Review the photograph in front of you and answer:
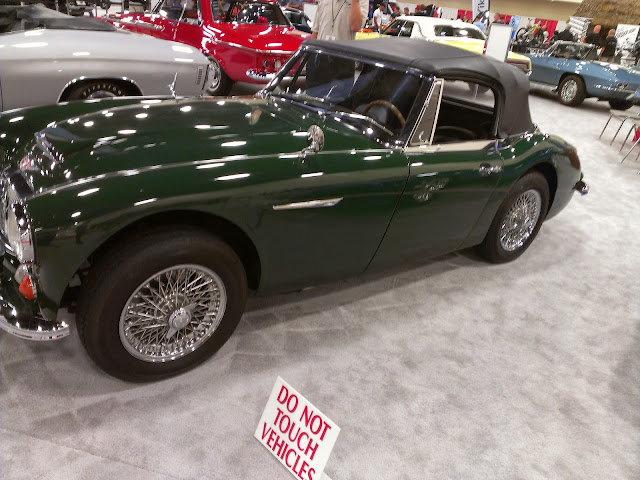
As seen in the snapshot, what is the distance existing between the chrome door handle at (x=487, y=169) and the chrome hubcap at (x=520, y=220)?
0.50 m

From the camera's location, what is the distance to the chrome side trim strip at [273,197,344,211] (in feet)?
7.17

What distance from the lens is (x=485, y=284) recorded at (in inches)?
138

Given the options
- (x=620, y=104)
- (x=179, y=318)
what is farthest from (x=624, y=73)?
(x=179, y=318)

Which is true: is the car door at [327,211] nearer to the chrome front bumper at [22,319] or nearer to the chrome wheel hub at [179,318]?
the chrome wheel hub at [179,318]

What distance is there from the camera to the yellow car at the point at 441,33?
977 centimetres

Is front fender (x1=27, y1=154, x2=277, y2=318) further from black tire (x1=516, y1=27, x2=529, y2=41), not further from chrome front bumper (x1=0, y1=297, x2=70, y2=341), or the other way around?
black tire (x1=516, y1=27, x2=529, y2=41)

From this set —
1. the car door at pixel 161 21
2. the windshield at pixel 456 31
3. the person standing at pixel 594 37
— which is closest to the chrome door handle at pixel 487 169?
the car door at pixel 161 21

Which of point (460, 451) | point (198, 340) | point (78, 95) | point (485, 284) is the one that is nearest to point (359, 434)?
point (460, 451)

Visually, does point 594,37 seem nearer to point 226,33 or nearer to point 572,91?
point 572,91

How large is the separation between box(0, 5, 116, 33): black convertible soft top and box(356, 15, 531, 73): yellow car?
5.69 meters

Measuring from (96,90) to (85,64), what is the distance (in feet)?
0.82

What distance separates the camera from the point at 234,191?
2.04 metres

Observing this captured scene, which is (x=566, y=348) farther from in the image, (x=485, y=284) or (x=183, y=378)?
(x=183, y=378)

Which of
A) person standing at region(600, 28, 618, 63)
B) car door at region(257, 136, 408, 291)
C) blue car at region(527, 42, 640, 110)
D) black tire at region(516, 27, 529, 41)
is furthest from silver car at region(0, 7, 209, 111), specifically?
person standing at region(600, 28, 618, 63)
